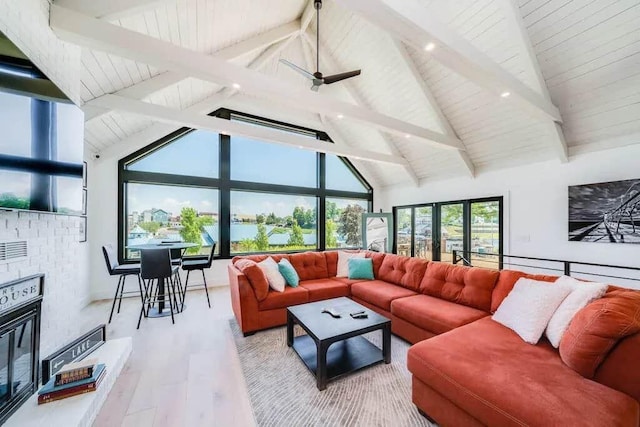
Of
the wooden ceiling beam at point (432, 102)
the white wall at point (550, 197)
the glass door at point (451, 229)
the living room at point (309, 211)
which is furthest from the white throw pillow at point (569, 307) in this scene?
the glass door at point (451, 229)

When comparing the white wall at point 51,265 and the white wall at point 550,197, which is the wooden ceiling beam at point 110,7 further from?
the white wall at point 550,197

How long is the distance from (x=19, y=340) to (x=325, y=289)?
264cm

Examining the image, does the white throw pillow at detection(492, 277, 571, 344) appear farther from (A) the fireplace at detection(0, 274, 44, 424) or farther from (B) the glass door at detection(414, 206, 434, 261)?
(B) the glass door at detection(414, 206, 434, 261)

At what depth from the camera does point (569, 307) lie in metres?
1.68

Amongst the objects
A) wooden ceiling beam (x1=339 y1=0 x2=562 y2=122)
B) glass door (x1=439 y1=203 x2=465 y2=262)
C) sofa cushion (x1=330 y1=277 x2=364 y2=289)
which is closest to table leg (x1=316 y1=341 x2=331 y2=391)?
sofa cushion (x1=330 y1=277 x2=364 y2=289)

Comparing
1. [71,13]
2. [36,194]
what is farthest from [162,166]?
[36,194]

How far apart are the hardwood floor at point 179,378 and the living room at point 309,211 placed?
23mm

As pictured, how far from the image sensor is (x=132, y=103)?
3027 mm

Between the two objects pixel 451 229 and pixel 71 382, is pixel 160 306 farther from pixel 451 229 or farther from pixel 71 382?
pixel 451 229

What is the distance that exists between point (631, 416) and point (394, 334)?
1.83 metres

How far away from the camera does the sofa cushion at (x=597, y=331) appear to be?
1307 millimetres

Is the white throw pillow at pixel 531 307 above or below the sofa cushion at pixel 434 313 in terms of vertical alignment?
→ above

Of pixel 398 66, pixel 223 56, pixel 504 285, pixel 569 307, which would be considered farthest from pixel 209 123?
pixel 569 307

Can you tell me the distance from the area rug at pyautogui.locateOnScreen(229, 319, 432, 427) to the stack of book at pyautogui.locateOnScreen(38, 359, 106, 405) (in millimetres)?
1007
